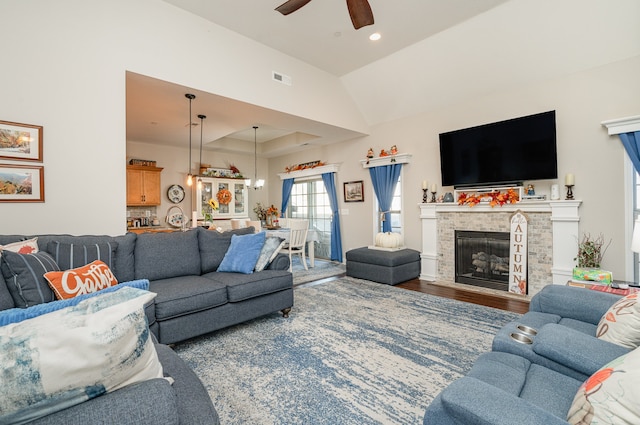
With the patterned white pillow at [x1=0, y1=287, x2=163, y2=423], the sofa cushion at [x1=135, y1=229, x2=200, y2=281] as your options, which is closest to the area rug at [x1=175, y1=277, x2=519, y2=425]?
the sofa cushion at [x1=135, y1=229, x2=200, y2=281]

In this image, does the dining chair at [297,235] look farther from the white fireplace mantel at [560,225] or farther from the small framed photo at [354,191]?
the white fireplace mantel at [560,225]

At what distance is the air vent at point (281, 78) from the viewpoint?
438 centimetres

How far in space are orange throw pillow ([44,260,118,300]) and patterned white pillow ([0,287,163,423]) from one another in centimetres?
157

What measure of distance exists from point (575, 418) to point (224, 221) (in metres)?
7.15

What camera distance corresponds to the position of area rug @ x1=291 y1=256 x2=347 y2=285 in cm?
517

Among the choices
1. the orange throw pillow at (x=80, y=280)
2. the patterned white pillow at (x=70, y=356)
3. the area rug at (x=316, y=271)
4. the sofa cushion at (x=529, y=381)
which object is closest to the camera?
the patterned white pillow at (x=70, y=356)

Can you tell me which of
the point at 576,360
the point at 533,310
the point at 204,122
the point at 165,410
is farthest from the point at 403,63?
the point at 165,410

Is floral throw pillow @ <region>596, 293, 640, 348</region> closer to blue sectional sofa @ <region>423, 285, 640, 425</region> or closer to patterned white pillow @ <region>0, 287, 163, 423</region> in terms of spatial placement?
blue sectional sofa @ <region>423, 285, 640, 425</region>

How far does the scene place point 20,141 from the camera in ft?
8.81

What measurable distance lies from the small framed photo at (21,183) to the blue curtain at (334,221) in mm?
4882

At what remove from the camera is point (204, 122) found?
519 cm

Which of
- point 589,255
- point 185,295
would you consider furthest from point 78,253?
point 589,255

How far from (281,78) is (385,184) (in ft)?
8.58

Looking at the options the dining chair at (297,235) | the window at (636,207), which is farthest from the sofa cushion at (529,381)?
the dining chair at (297,235)
